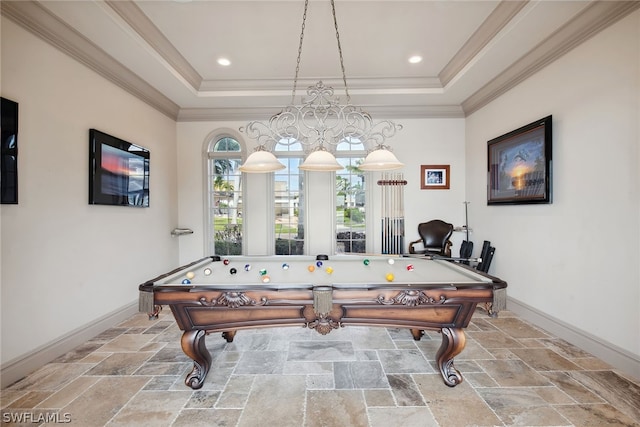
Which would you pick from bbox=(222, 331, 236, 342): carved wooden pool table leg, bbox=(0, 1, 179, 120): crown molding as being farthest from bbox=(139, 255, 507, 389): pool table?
bbox=(0, 1, 179, 120): crown molding

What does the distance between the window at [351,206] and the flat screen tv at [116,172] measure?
118 inches

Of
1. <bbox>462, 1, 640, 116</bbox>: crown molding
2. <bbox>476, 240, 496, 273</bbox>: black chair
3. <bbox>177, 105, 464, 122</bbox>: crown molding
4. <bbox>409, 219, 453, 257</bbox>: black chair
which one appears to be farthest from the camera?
<bbox>177, 105, 464, 122</bbox>: crown molding

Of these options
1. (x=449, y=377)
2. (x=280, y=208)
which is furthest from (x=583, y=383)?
(x=280, y=208)

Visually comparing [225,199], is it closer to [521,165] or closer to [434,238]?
[434,238]

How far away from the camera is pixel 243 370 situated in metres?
2.28

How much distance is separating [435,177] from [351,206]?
1540mm

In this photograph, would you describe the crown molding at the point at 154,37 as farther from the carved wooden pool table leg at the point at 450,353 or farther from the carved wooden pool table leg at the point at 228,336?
the carved wooden pool table leg at the point at 450,353

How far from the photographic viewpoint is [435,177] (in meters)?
4.70

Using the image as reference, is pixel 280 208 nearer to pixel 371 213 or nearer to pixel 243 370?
pixel 371 213

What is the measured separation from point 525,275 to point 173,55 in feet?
16.8

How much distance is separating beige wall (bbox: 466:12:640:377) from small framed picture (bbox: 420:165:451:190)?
4.33 feet

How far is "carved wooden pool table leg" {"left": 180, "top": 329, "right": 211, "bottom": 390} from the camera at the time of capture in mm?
2037

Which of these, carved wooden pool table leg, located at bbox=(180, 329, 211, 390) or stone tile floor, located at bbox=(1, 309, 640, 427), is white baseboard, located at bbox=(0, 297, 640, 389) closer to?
stone tile floor, located at bbox=(1, 309, 640, 427)

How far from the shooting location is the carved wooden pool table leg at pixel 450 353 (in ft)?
6.75
